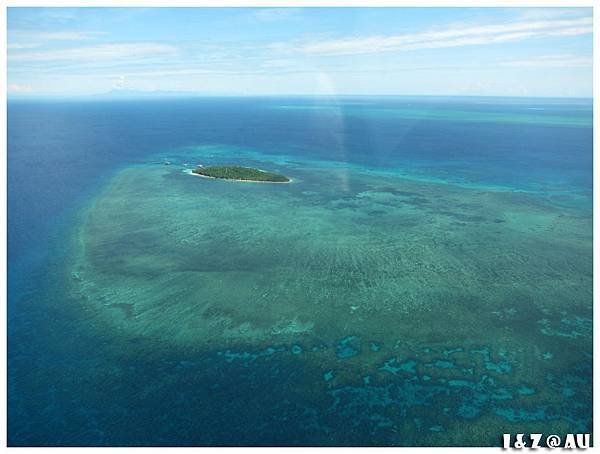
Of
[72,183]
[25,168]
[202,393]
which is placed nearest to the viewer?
[202,393]

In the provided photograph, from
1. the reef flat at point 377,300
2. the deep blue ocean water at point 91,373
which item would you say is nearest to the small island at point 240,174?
the reef flat at point 377,300

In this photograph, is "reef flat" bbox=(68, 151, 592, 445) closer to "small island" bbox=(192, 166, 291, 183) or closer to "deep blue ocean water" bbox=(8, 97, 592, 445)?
"deep blue ocean water" bbox=(8, 97, 592, 445)

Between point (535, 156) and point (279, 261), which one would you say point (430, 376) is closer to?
point (279, 261)

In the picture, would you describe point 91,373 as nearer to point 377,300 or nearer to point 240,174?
point 377,300

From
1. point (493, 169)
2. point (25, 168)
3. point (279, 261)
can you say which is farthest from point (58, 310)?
point (493, 169)

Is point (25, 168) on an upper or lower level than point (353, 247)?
upper

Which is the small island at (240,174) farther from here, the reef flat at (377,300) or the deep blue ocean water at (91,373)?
the deep blue ocean water at (91,373)

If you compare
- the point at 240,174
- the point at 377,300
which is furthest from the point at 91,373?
the point at 240,174
